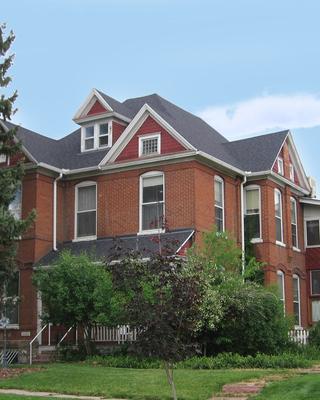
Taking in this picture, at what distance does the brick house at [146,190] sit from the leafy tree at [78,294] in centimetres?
260

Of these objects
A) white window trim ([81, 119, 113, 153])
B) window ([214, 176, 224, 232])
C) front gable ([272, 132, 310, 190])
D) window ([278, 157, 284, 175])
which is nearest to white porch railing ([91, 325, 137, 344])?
window ([214, 176, 224, 232])

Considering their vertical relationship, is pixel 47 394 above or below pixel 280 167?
below

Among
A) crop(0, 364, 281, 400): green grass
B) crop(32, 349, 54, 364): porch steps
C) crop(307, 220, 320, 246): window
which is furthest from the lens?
crop(307, 220, 320, 246): window

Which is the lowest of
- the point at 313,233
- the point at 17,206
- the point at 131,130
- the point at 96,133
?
the point at 313,233

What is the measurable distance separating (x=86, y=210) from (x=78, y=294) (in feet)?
21.3

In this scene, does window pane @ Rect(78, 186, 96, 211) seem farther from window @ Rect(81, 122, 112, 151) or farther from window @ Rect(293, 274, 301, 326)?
window @ Rect(293, 274, 301, 326)

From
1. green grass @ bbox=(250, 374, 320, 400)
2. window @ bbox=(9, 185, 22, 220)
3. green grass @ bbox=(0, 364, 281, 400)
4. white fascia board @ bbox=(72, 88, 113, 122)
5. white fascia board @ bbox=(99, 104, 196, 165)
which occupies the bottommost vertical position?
green grass @ bbox=(0, 364, 281, 400)

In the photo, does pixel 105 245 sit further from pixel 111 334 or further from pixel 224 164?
pixel 224 164

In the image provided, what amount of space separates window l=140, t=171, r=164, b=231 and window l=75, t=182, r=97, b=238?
93.7 inches

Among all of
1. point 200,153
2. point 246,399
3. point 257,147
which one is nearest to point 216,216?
point 200,153

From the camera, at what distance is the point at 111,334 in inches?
880

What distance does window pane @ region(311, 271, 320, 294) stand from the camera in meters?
29.1

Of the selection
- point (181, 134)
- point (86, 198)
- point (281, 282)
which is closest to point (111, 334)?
point (86, 198)

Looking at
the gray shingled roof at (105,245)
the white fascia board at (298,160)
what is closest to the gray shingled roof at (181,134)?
the white fascia board at (298,160)
